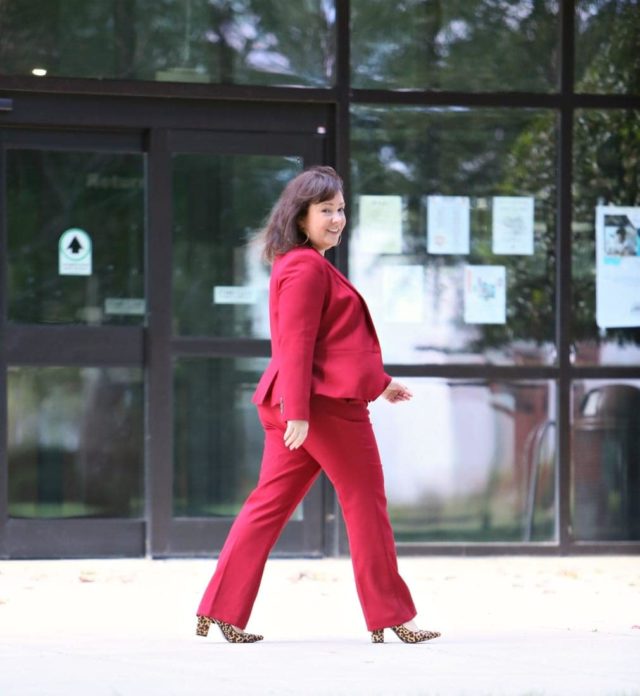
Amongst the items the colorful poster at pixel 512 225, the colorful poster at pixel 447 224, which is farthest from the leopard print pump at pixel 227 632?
the colorful poster at pixel 512 225

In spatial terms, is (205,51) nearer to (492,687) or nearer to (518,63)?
(518,63)

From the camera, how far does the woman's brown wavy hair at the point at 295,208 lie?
248 inches

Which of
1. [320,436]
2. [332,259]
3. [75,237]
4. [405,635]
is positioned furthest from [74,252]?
[405,635]

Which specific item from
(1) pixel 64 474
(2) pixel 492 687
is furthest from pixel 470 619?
(1) pixel 64 474

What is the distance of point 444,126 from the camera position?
9172 mm

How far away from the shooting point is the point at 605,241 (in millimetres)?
9312

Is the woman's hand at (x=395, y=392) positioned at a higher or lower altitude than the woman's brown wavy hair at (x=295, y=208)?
lower

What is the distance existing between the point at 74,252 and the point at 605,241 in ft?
9.37

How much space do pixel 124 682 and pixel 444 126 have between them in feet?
15.0

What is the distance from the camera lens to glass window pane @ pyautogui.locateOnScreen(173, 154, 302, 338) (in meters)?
9.02

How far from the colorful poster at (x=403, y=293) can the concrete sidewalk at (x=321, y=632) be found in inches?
51.3

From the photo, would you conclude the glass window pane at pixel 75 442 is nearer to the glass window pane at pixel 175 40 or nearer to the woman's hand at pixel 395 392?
the glass window pane at pixel 175 40

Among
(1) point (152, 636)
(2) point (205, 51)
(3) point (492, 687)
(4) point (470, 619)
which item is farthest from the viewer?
(2) point (205, 51)

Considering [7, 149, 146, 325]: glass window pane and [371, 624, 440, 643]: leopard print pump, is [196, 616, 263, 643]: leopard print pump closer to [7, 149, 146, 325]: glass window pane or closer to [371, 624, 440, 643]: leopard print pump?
[371, 624, 440, 643]: leopard print pump
